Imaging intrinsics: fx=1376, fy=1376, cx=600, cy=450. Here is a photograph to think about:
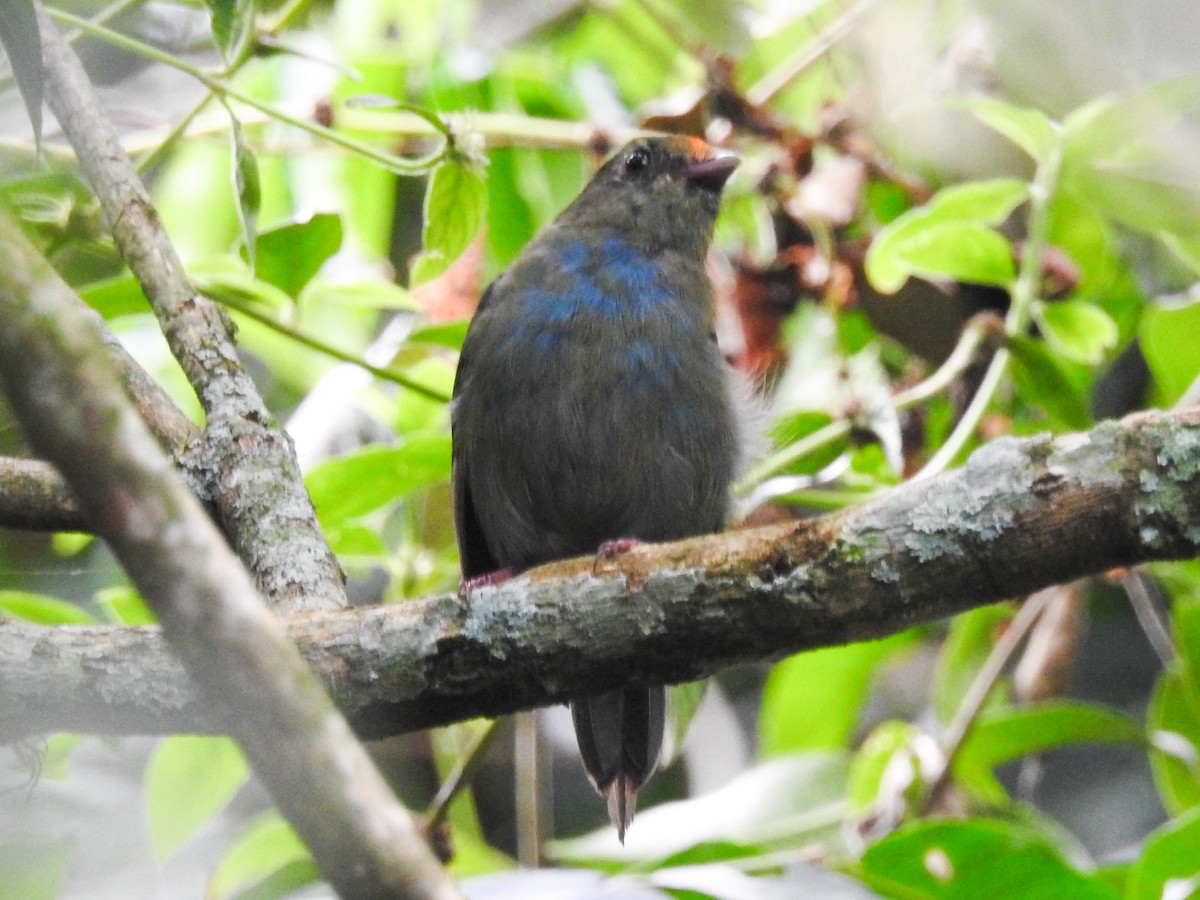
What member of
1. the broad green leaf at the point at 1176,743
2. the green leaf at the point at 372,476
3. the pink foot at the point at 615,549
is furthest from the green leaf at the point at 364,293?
the broad green leaf at the point at 1176,743

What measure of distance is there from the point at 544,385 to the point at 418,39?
194 centimetres

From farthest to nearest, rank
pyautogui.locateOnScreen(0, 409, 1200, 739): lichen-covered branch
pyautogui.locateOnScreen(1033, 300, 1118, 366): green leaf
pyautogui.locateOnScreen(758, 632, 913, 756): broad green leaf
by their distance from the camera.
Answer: pyautogui.locateOnScreen(758, 632, 913, 756): broad green leaf
pyautogui.locateOnScreen(1033, 300, 1118, 366): green leaf
pyautogui.locateOnScreen(0, 409, 1200, 739): lichen-covered branch

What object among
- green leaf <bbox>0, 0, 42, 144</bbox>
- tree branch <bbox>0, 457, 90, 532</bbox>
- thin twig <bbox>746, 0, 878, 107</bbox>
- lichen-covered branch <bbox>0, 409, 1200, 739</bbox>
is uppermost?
thin twig <bbox>746, 0, 878, 107</bbox>

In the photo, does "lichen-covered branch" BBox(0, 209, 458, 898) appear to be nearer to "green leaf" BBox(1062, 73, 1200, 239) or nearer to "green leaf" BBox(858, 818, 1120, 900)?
"green leaf" BBox(858, 818, 1120, 900)

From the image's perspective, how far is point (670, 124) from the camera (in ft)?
13.8

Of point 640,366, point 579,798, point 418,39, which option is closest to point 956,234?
point 640,366

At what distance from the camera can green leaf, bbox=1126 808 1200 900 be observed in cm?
283

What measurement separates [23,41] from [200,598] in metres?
1.30

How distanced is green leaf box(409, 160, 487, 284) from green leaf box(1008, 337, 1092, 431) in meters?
1.44

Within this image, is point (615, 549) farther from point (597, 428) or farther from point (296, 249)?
point (296, 249)

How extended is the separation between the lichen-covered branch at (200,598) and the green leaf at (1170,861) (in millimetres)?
2162

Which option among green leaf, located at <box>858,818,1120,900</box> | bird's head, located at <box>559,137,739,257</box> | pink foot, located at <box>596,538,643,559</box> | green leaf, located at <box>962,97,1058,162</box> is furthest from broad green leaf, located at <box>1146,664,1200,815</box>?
pink foot, located at <box>596,538,643,559</box>

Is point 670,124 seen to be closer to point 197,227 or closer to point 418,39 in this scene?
point 418,39

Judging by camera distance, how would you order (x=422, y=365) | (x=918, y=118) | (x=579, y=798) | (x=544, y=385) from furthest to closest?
1. (x=579, y=798)
2. (x=918, y=118)
3. (x=422, y=365)
4. (x=544, y=385)
